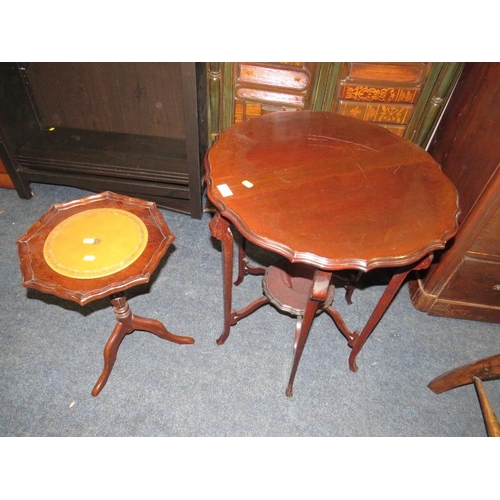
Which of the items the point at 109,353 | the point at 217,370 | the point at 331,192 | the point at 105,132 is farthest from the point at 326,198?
the point at 105,132

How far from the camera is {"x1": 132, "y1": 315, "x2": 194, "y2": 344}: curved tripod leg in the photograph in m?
1.75

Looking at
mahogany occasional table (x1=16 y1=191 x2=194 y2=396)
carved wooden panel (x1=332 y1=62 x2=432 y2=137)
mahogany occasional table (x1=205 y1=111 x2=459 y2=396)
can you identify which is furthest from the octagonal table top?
carved wooden panel (x1=332 y1=62 x2=432 y2=137)

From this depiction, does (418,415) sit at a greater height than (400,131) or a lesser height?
lesser

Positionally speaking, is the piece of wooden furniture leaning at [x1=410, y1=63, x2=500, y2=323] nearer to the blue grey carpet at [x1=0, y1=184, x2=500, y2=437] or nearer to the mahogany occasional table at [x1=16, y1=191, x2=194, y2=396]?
the blue grey carpet at [x1=0, y1=184, x2=500, y2=437]

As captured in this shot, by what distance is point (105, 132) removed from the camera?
2.63 m

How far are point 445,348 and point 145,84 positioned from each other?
2454mm

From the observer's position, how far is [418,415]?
1.70 metres

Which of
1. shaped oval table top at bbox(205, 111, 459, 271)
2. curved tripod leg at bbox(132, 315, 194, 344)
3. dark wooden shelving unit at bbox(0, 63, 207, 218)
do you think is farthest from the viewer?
dark wooden shelving unit at bbox(0, 63, 207, 218)

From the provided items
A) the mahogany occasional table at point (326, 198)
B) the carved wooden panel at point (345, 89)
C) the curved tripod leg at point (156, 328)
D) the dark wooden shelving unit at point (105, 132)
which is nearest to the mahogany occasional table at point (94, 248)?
the curved tripod leg at point (156, 328)

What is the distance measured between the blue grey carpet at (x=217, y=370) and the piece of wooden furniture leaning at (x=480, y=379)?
0.10 metres

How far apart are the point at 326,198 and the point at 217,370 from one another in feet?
3.45

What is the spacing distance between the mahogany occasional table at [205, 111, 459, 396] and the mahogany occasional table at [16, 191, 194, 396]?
31cm
